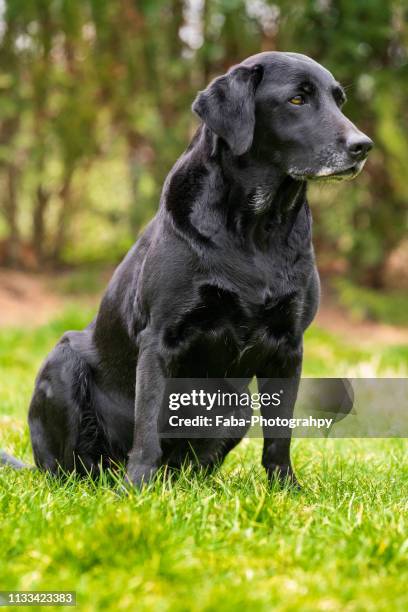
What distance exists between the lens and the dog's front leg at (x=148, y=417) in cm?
273

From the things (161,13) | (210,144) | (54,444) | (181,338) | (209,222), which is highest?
(161,13)

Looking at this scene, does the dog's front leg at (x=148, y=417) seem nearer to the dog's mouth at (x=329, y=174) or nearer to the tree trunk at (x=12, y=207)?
the dog's mouth at (x=329, y=174)

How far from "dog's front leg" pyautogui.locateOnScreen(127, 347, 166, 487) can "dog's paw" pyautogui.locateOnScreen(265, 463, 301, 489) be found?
0.50m

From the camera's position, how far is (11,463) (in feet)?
10.9

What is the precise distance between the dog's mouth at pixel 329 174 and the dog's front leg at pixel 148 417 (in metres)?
0.81

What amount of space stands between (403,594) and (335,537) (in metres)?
0.37

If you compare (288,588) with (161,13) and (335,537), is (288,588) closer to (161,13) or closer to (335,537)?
(335,537)

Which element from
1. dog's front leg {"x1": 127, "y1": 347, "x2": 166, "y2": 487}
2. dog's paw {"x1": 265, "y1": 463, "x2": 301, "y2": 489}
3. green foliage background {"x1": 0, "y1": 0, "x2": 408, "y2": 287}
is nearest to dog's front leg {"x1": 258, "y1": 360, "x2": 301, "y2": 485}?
dog's paw {"x1": 265, "y1": 463, "x2": 301, "y2": 489}

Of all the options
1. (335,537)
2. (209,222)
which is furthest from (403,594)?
(209,222)

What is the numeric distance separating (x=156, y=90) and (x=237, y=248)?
646 cm

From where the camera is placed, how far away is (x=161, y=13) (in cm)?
884

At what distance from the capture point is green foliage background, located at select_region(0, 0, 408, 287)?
840 centimetres

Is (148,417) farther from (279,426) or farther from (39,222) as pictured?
(39,222)

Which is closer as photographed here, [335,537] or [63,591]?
[63,591]
